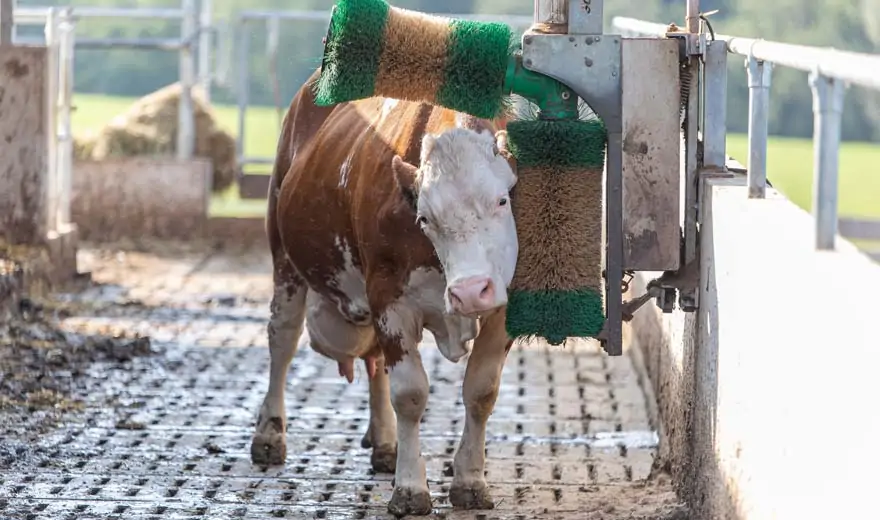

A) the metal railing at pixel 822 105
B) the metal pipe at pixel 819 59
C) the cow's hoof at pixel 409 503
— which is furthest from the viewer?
the cow's hoof at pixel 409 503

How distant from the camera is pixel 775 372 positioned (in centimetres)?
387

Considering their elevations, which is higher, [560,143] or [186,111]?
[560,143]

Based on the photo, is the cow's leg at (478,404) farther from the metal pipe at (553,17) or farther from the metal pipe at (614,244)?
the metal pipe at (553,17)

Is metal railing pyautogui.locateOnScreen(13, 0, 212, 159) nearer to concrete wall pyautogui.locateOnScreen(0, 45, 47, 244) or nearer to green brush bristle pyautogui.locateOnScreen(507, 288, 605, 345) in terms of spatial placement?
concrete wall pyautogui.locateOnScreen(0, 45, 47, 244)

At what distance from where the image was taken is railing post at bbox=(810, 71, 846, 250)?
3449 millimetres

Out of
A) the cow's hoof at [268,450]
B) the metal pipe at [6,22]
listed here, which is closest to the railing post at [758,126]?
the cow's hoof at [268,450]

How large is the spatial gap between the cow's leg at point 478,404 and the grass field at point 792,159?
65.1 ft

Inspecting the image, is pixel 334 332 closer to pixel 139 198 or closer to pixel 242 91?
pixel 139 198

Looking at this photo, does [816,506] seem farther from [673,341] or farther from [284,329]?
[284,329]

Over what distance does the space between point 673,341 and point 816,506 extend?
329cm

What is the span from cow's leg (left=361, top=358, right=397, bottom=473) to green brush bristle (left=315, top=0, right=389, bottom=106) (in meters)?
1.77

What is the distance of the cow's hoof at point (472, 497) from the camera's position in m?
6.02

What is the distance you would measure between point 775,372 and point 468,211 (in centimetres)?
165

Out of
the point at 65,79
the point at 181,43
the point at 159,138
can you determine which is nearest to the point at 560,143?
Result: the point at 65,79
